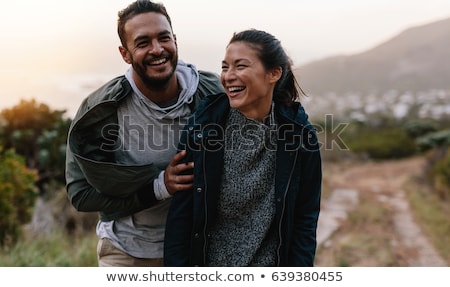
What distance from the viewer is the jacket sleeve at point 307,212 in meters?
2.36

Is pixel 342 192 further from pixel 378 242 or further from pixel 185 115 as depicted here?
pixel 185 115

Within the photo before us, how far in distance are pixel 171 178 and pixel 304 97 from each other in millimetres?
713

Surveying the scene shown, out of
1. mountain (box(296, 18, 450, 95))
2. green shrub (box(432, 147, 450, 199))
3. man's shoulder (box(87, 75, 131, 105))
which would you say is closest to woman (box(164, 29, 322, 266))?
man's shoulder (box(87, 75, 131, 105))

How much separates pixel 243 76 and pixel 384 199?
10341 mm

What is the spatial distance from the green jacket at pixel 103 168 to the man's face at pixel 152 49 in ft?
0.39

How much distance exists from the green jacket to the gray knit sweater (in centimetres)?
38

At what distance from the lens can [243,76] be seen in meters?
2.26

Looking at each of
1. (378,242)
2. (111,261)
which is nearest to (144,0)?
(111,261)

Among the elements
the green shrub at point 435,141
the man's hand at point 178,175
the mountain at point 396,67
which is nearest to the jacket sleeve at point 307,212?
the man's hand at point 178,175

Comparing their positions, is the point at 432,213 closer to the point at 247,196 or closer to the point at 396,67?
the point at 247,196

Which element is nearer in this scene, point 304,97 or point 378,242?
point 304,97

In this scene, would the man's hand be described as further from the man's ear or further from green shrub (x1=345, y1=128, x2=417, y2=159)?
green shrub (x1=345, y1=128, x2=417, y2=159)

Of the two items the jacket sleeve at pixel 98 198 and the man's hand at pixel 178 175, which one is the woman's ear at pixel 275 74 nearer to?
the man's hand at pixel 178 175
